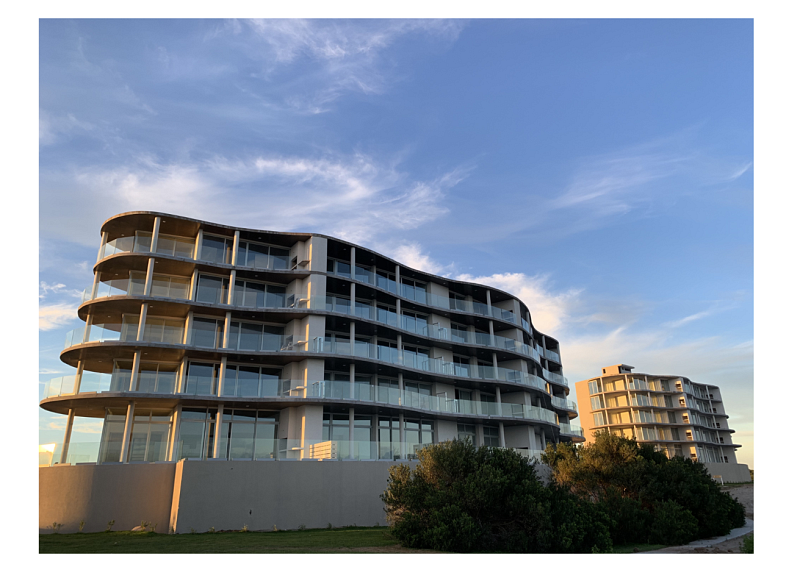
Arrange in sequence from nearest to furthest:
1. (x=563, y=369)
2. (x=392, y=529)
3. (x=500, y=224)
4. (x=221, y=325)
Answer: (x=392, y=529) → (x=221, y=325) → (x=500, y=224) → (x=563, y=369)

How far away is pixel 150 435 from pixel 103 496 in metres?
3.74

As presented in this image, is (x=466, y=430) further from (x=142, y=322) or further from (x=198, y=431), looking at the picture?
(x=142, y=322)

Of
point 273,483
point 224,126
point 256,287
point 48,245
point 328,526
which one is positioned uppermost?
point 224,126

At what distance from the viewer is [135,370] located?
25.0m

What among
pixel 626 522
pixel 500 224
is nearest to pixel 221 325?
pixel 500 224

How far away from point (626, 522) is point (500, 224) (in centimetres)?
1739

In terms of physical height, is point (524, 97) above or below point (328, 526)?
above

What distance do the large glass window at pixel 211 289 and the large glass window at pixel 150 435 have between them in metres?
6.03

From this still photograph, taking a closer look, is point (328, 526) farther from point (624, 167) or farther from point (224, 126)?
point (624, 167)

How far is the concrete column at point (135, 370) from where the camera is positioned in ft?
80.1

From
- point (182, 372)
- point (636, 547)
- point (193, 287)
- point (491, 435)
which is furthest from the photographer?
point (491, 435)

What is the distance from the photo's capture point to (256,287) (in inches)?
1172

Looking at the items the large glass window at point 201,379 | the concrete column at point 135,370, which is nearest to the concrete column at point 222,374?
the large glass window at point 201,379

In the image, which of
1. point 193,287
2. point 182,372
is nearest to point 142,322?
point 193,287
